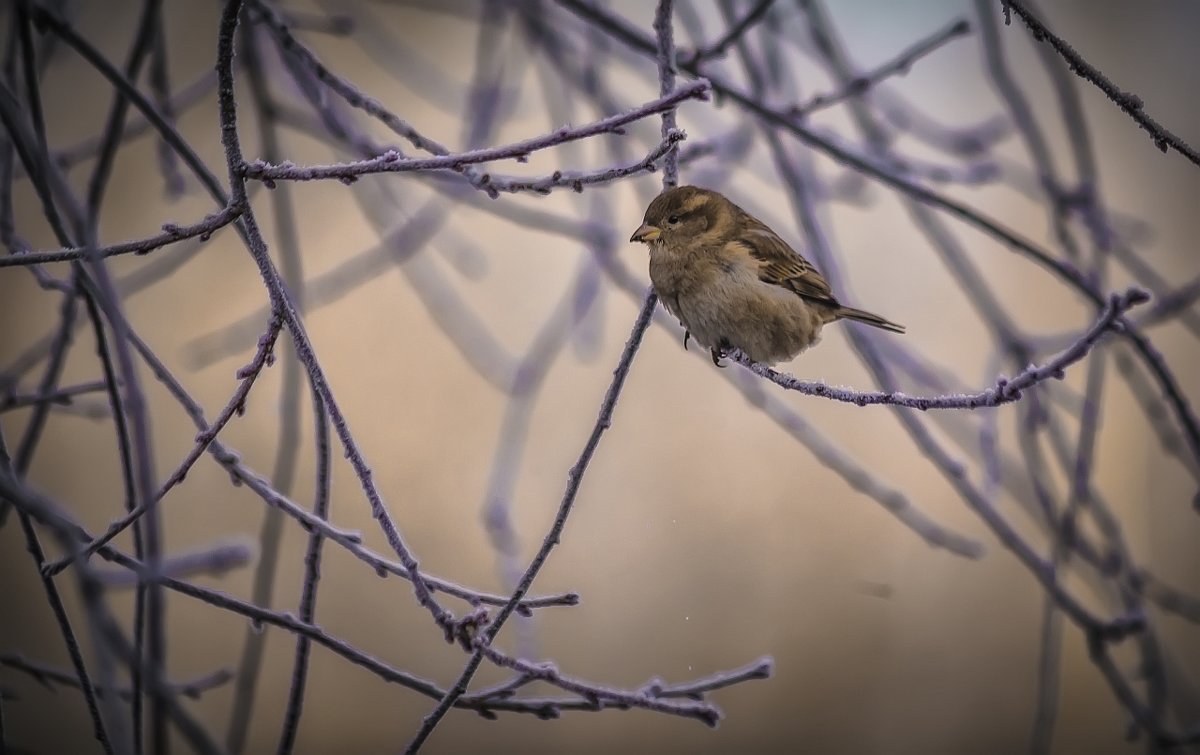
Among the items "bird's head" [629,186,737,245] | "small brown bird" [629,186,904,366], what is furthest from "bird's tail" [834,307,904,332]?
"bird's head" [629,186,737,245]

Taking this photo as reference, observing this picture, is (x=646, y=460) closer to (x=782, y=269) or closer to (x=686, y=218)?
(x=782, y=269)

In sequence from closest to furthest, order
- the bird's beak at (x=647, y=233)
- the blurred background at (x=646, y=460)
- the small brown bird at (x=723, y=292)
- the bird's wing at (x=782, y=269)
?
1. the bird's beak at (x=647, y=233)
2. the small brown bird at (x=723, y=292)
3. the bird's wing at (x=782, y=269)
4. the blurred background at (x=646, y=460)

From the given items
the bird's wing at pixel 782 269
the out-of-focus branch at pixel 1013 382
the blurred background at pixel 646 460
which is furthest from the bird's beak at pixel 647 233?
the blurred background at pixel 646 460

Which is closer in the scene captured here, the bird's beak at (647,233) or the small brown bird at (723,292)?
the bird's beak at (647,233)

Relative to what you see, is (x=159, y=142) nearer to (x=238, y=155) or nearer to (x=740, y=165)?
(x=740, y=165)

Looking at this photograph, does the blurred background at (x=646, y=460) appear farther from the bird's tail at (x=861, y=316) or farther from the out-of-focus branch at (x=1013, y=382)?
the out-of-focus branch at (x=1013, y=382)

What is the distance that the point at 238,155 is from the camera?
1.02 m

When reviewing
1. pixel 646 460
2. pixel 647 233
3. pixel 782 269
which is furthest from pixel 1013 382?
pixel 646 460

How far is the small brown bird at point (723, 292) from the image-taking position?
6.28ft

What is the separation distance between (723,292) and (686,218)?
0.49 feet

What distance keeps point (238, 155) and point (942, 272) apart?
3.28 meters

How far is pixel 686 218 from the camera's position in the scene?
6.18 ft

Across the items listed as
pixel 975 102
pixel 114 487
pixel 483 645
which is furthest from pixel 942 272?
pixel 483 645

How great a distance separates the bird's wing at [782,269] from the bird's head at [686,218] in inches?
2.6
